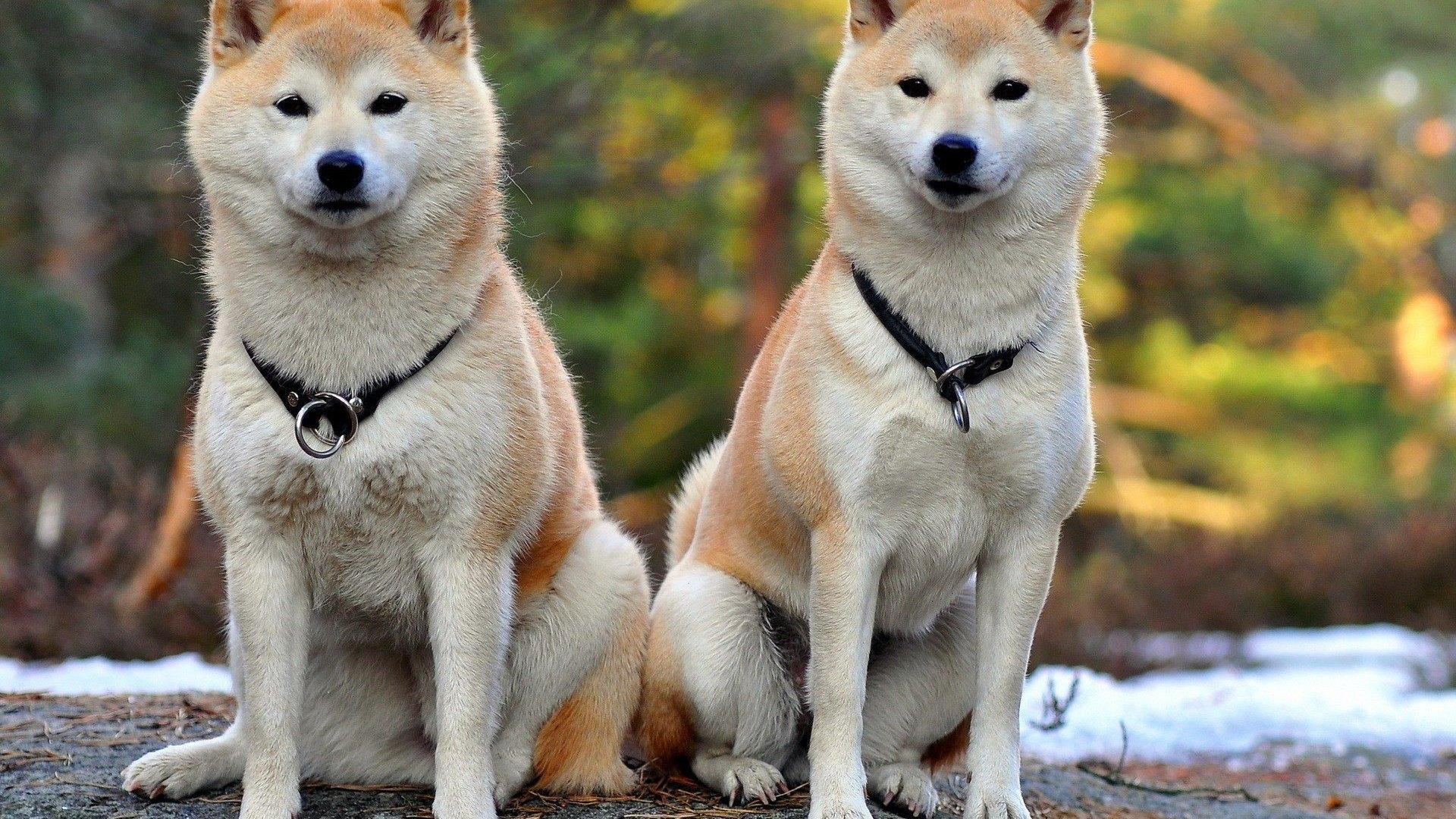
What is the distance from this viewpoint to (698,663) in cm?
359

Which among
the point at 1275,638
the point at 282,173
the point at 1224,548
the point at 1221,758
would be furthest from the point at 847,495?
the point at 1224,548

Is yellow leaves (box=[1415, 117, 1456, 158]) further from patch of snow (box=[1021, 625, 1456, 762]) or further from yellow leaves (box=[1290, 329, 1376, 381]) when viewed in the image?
patch of snow (box=[1021, 625, 1456, 762])

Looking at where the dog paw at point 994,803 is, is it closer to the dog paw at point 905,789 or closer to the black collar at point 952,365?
the dog paw at point 905,789

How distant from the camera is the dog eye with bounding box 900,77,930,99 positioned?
326 cm

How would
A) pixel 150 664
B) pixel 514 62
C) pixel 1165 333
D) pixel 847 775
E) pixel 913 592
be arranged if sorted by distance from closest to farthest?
pixel 847 775
pixel 913 592
pixel 150 664
pixel 514 62
pixel 1165 333

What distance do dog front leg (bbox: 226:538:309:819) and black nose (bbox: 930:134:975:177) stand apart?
5.76 ft

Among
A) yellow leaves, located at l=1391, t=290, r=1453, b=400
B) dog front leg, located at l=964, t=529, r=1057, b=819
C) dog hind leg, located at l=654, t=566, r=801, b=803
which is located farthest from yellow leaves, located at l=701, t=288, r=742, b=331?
dog front leg, located at l=964, t=529, r=1057, b=819

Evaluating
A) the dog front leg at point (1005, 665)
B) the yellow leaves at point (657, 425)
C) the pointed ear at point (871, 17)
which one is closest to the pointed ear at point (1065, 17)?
the pointed ear at point (871, 17)

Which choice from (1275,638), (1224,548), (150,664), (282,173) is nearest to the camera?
(282,173)

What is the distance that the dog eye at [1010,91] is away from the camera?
3223 millimetres

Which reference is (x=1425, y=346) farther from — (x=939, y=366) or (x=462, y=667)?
(x=462, y=667)

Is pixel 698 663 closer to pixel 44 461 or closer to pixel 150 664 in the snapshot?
pixel 150 664

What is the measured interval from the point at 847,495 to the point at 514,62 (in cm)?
531

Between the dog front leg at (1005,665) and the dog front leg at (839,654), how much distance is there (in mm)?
294
